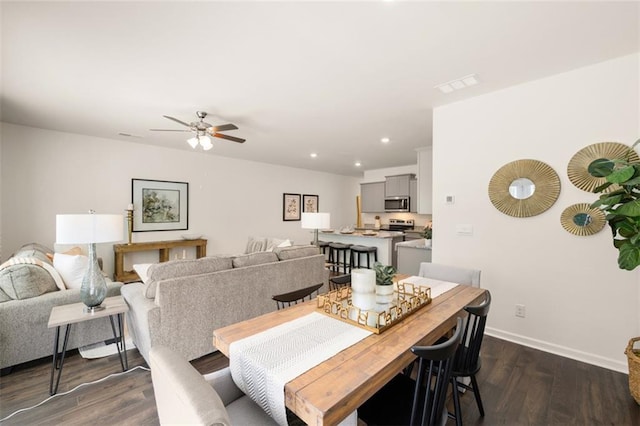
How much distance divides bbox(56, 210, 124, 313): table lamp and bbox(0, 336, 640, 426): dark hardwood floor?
60 cm

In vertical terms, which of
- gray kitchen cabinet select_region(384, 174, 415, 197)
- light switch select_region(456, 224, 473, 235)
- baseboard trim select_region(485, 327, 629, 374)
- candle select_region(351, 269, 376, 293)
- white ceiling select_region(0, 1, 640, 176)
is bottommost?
baseboard trim select_region(485, 327, 629, 374)

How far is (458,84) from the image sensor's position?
9.00ft

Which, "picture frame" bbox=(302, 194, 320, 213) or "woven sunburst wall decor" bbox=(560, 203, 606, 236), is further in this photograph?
"picture frame" bbox=(302, 194, 320, 213)

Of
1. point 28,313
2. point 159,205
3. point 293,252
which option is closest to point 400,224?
point 293,252

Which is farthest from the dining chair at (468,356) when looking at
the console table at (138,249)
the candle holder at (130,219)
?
the candle holder at (130,219)

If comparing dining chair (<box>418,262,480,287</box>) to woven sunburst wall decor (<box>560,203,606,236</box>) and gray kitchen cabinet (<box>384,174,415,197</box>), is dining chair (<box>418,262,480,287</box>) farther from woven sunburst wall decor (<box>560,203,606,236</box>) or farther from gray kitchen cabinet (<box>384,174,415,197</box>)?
gray kitchen cabinet (<box>384,174,415,197</box>)

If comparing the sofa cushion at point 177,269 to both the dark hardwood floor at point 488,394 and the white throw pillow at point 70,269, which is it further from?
the white throw pillow at point 70,269

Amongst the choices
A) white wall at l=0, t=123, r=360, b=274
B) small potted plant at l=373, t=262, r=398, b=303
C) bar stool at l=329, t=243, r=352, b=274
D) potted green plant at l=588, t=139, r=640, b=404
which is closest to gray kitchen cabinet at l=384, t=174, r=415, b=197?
bar stool at l=329, t=243, r=352, b=274

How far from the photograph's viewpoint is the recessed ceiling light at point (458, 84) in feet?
8.60

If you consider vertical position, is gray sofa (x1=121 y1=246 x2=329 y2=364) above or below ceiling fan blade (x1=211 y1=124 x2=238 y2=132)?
below

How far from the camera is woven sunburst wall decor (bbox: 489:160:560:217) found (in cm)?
263

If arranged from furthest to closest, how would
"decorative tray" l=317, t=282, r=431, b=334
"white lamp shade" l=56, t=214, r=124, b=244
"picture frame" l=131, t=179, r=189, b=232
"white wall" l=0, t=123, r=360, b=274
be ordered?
"picture frame" l=131, t=179, r=189, b=232, "white wall" l=0, t=123, r=360, b=274, "white lamp shade" l=56, t=214, r=124, b=244, "decorative tray" l=317, t=282, r=431, b=334

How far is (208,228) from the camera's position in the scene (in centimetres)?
602

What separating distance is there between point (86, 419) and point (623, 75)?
4851 mm
